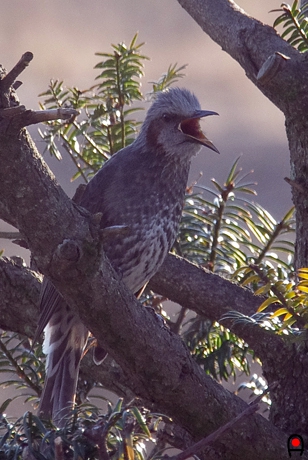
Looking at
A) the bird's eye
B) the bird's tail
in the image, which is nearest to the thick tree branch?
the bird's tail

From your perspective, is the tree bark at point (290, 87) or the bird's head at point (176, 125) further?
the bird's head at point (176, 125)

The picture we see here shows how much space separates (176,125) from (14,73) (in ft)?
6.24

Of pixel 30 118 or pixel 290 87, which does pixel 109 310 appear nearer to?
pixel 30 118

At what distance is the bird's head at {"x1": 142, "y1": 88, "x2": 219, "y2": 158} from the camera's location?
139 inches

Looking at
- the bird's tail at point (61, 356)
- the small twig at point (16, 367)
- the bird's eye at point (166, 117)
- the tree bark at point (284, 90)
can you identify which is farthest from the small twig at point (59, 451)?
the bird's eye at point (166, 117)

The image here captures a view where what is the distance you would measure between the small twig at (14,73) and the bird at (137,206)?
3.99ft

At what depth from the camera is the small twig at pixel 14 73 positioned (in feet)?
5.71

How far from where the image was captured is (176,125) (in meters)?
3.60

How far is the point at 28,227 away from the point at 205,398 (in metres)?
0.69

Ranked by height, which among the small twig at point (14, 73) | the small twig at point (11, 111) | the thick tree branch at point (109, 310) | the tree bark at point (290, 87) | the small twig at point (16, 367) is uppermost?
the tree bark at point (290, 87)

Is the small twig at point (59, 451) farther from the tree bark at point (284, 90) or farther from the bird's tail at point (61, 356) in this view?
the bird's tail at point (61, 356)

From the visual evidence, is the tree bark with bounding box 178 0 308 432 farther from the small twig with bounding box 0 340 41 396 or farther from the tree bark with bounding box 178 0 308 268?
the small twig with bounding box 0 340 41 396

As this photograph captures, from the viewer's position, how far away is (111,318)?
2057 mm

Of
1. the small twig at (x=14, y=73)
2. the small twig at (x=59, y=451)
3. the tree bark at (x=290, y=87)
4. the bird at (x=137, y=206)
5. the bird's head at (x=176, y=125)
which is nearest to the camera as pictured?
the small twig at (x=59, y=451)
